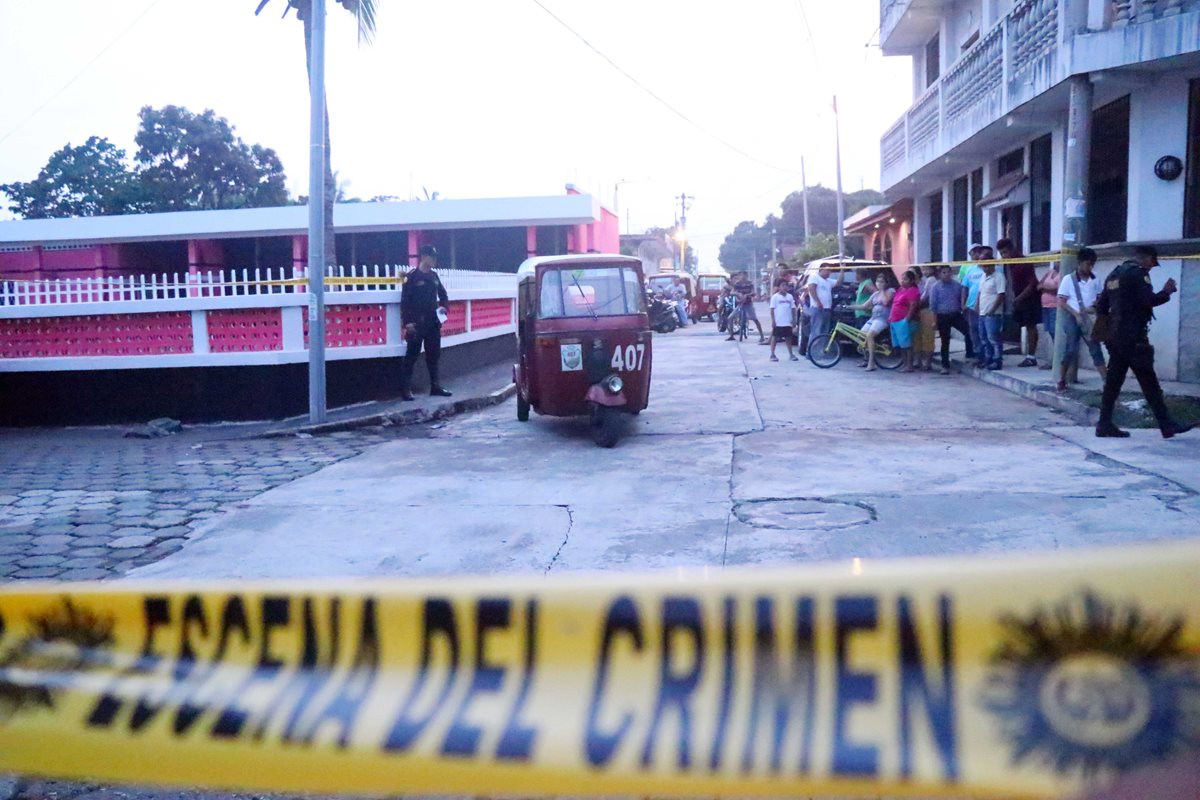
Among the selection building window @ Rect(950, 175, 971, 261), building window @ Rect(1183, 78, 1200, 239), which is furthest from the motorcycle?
building window @ Rect(1183, 78, 1200, 239)

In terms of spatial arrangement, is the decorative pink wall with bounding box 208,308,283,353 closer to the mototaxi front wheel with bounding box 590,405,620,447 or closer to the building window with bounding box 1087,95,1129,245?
the mototaxi front wheel with bounding box 590,405,620,447

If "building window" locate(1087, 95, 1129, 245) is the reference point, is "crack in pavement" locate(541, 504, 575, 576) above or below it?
below

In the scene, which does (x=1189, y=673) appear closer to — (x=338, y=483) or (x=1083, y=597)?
(x=1083, y=597)

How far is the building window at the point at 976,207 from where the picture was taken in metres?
20.7

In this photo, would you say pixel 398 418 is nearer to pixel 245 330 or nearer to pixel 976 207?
pixel 245 330

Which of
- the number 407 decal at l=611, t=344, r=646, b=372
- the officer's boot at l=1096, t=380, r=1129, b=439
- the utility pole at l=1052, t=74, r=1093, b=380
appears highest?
the utility pole at l=1052, t=74, r=1093, b=380

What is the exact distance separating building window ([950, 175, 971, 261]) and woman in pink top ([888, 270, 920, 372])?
7.17 meters

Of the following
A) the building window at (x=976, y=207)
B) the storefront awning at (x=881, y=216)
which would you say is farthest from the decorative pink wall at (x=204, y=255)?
the building window at (x=976, y=207)

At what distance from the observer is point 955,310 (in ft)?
49.3

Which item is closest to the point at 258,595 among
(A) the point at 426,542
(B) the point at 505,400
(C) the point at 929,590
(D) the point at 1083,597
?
(C) the point at 929,590

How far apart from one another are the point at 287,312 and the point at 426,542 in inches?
267

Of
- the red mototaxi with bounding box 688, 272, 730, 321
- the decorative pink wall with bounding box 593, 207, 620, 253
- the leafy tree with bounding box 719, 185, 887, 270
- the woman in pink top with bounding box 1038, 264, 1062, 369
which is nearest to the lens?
the woman in pink top with bounding box 1038, 264, 1062, 369

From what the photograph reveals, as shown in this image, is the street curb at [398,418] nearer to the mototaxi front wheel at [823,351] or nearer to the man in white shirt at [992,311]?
the mototaxi front wheel at [823,351]

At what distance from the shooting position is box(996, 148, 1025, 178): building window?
17.6 m
